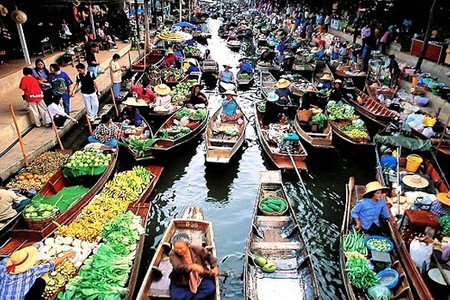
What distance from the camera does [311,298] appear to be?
5.88 meters

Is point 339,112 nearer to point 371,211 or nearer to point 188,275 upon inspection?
point 371,211

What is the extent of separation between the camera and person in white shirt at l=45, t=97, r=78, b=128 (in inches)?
433

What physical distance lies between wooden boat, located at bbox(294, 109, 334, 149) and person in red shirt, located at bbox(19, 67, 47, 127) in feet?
26.7

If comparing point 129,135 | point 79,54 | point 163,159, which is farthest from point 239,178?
point 79,54

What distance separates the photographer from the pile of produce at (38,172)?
8.38 metres

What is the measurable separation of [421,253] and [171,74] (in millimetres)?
13490

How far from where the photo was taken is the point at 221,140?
11.1 metres

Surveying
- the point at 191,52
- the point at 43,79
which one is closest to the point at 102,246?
the point at 43,79

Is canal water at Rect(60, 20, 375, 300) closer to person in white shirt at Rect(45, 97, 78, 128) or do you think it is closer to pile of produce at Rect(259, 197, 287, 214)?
person in white shirt at Rect(45, 97, 78, 128)

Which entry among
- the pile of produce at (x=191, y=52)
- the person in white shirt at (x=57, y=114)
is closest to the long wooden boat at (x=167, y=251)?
the person in white shirt at (x=57, y=114)

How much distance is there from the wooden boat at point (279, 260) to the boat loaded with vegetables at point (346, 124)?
431cm

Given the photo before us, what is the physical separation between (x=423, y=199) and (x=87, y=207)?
24.1 feet

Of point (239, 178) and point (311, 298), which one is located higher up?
point (311, 298)

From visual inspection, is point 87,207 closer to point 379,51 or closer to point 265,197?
point 265,197
